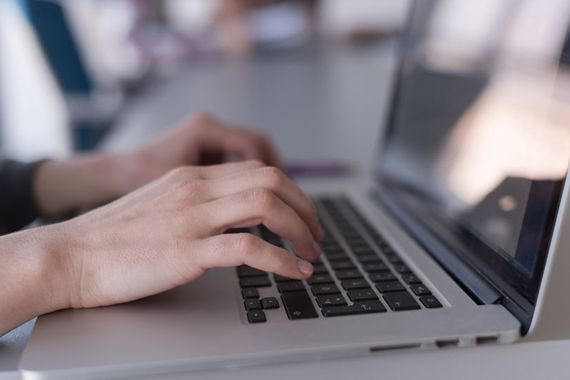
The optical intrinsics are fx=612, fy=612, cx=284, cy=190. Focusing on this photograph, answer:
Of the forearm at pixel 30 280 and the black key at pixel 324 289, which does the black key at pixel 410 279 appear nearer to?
the black key at pixel 324 289

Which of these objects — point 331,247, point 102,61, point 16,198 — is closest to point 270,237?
point 331,247

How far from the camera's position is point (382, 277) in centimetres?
49

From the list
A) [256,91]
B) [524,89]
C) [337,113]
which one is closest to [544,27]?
[524,89]

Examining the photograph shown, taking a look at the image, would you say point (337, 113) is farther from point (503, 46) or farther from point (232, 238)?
point (232, 238)

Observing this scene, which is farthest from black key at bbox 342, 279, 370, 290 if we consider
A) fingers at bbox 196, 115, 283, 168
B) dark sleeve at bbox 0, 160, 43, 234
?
dark sleeve at bbox 0, 160, 43, 234

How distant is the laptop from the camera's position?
1.27 ft

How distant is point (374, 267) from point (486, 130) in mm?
196

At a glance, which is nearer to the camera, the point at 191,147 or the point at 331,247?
the point at 331,247

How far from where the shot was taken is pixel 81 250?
443mm

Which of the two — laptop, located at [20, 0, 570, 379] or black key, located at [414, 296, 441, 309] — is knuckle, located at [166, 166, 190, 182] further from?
black key, located at [414, 296, 441, 309]

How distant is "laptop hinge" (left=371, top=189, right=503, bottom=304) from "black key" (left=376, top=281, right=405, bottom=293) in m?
0.05

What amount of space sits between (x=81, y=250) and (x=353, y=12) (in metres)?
4.15

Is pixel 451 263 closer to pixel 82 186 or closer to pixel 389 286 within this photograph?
pixel 389 286

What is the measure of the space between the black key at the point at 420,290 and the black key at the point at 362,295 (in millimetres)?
34
